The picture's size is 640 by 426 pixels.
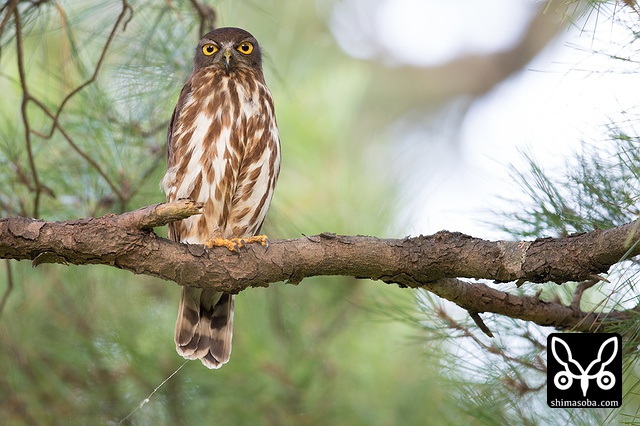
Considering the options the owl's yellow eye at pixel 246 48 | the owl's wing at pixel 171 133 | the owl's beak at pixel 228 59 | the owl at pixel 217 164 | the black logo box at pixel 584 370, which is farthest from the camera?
the owl's yellow eye at pixel 246 48

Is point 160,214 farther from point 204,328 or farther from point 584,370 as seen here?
point 584,370

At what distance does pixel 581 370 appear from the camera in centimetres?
289

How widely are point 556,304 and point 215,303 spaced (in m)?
1.59

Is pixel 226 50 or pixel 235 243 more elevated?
pixel 226 50

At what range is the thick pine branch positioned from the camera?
2.49 m

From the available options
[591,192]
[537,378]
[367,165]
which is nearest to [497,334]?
[537,378]

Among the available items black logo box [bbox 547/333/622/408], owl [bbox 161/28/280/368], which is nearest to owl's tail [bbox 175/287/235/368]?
owl [bbox 161/28/280/368]

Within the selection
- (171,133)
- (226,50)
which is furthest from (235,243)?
(226,50)

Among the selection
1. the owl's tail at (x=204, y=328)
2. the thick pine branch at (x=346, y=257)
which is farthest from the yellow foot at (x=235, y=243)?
the owl's tail at (x=204, y=328)

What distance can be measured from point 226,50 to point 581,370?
2.04 meters

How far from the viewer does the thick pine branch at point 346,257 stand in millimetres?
2494

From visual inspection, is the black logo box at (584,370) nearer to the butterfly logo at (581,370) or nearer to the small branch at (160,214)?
the butterfly logo at (581,370)

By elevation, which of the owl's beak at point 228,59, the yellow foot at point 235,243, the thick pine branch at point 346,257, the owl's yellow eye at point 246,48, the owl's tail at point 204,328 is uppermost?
the owl's yellow eye at point 246,48

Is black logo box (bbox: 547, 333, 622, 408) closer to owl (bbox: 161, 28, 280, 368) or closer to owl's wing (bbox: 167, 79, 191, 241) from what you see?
owl (bbox: 161, 28, 280, 368)
